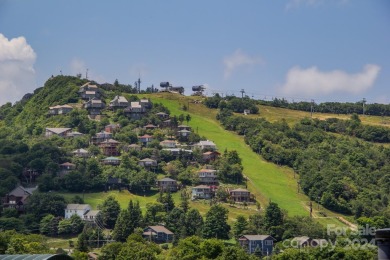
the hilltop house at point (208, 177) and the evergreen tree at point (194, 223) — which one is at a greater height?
the hilltop house at point (208, 177)

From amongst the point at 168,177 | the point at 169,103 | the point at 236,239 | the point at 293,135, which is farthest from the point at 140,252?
the point at 169,103

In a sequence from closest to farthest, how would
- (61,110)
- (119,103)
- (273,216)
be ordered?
(273,216) → (61,110) → (119,103)

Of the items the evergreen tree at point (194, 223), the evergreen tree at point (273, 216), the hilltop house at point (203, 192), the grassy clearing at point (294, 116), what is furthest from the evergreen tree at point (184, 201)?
the grassy clearing at point (294, 116)

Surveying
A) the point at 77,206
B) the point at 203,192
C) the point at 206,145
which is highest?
the point at 206,145

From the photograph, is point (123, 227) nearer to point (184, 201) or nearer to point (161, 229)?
point (161, 229)

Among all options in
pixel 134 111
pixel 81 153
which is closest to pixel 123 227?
pixel 81 153

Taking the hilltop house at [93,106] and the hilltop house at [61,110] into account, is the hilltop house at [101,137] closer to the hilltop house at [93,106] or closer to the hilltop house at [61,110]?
the hilltop house at [93,106]
